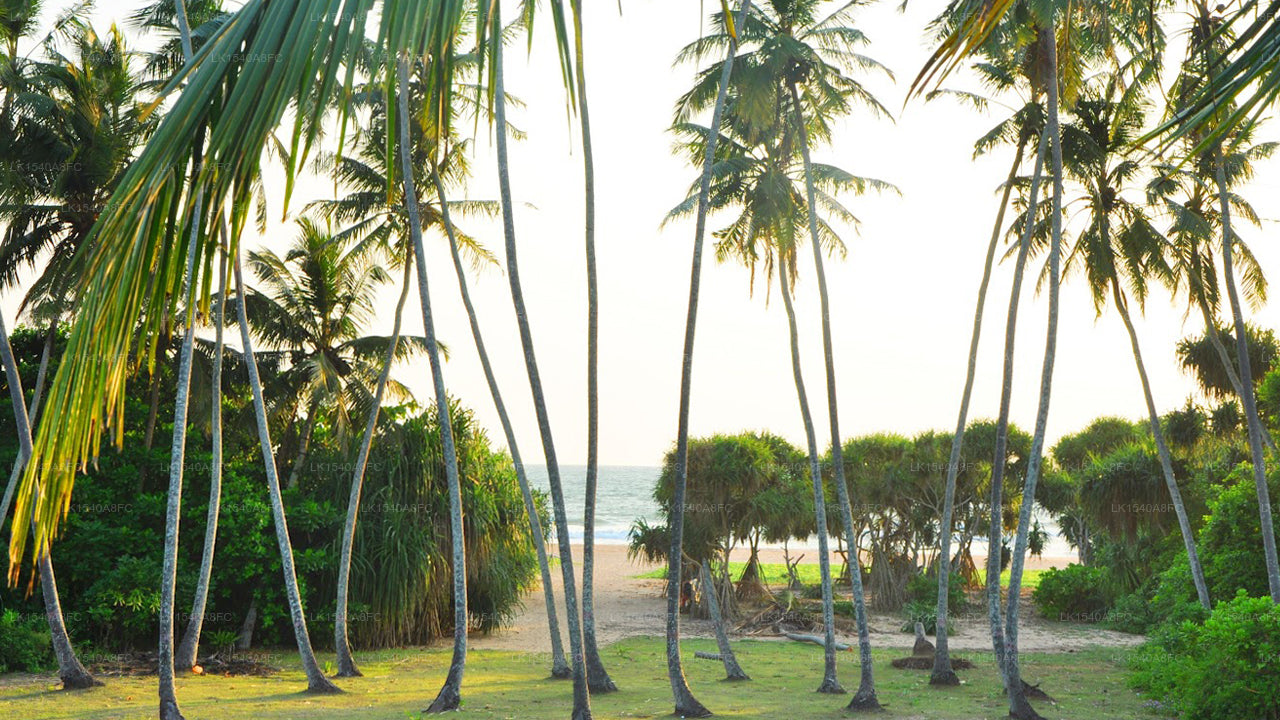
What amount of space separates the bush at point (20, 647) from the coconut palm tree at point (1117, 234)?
672 inches

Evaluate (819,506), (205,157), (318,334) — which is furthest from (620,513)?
(205,157)

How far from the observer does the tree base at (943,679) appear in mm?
15266

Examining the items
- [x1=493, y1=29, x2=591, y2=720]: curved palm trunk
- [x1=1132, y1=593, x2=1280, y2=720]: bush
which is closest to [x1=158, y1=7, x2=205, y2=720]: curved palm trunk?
[x1=493, y1=29, x2=591, y2=720]: curved palm trunk

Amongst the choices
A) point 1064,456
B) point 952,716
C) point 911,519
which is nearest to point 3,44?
point 952,716

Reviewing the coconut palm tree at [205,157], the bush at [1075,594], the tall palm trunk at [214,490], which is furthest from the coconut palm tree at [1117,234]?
the coconut palm tree at [205,157]

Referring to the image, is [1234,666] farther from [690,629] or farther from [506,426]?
[690,629]

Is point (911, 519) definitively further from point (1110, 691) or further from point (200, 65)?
point (200, 65)

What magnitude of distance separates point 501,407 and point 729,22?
14.8 meters

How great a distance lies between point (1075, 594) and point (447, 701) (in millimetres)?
19049

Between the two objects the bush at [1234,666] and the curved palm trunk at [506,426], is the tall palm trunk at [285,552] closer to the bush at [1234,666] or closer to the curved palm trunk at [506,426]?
the curved palm trunk at [506,426]

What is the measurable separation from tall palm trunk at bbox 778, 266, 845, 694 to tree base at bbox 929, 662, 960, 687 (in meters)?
1.38

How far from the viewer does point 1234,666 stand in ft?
36.7

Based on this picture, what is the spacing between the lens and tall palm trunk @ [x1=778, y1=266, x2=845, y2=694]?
581 inches

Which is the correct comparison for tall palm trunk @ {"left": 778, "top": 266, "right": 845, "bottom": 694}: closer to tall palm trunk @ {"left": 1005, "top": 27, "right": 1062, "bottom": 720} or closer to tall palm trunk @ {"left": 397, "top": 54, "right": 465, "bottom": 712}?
tall palm trunk @ {"left": 1005, "top": 27, "right": 1062, "bottom": 720}
